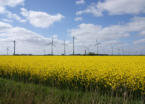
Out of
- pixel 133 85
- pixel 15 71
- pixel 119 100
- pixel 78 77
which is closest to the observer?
pixel 119 100

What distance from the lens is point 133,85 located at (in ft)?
17.8

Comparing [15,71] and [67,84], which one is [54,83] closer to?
[67,84]

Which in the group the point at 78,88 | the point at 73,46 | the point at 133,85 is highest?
the point at 73,46

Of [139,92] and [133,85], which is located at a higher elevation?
[133,85]

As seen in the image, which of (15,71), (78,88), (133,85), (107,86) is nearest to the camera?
(133,85)

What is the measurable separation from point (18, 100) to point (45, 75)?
4120 mm

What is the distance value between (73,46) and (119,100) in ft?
186

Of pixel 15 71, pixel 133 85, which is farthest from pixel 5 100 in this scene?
pixel 15 71

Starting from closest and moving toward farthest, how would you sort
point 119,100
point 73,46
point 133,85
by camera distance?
point 119,100 → point 133,85 → point 73,46

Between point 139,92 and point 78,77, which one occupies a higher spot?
point 78,77

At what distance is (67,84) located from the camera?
22.3 ft

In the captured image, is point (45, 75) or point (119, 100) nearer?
point (119, 100)

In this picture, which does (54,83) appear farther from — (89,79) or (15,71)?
(15,71)

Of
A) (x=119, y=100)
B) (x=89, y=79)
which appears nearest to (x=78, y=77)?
(x=89, y=79)
